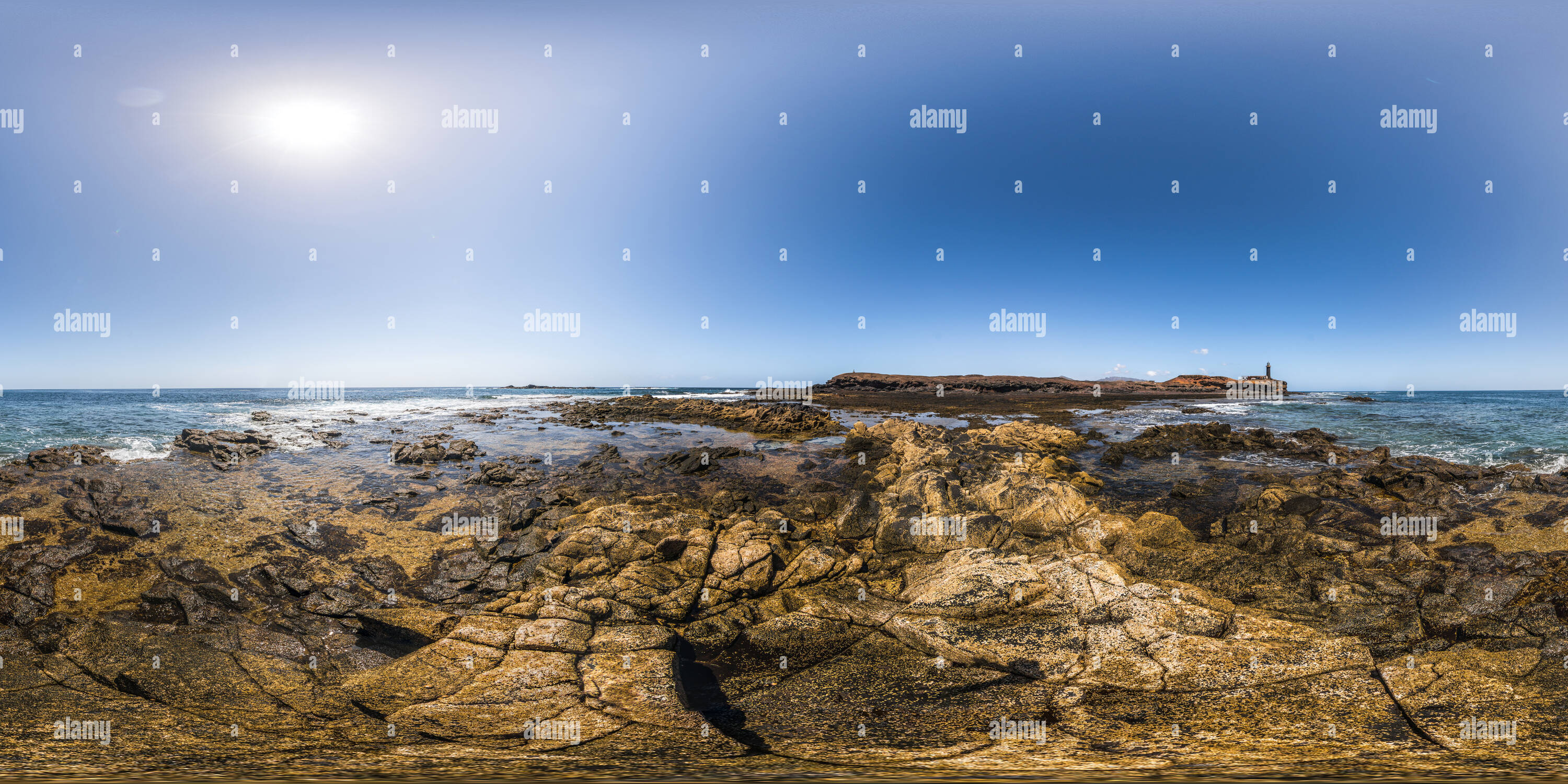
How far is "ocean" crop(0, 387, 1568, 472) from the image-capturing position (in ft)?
67.5

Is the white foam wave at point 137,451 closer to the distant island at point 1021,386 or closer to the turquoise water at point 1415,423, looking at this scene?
the turquoise water at point 1415,423

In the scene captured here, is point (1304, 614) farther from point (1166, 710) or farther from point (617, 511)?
point (617, 511)

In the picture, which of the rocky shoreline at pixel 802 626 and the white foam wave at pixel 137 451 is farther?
the white foam wave at pixel 137 451

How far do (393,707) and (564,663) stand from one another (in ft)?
5.86

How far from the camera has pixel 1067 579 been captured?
775 centimetres

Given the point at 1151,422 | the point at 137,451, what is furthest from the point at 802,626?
the point at 1151,422

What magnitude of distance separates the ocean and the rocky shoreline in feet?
29.4

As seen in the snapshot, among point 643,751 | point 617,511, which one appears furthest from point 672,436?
point 643,751

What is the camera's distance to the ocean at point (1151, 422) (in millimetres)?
20578

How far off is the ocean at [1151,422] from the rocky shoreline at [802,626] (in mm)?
8970

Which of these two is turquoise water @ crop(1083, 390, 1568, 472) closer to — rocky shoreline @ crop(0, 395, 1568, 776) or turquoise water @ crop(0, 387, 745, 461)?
rocky shoreline @ crop(0, 395, 1568, 776)

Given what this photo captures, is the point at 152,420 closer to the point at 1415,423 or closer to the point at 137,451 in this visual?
the point at 137,451

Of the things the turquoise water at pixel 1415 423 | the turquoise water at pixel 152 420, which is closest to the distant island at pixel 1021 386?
the turquoise water at pixel 1415 423

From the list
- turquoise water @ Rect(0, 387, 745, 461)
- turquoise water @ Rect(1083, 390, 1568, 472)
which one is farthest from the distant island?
turquoise water @ Rect(0, 387, 745, 461)
